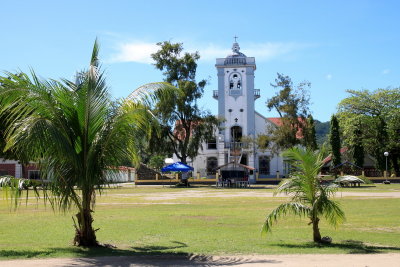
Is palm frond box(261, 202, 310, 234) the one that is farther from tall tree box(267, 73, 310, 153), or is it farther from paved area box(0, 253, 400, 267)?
tall tree box(267, 73, 310, 153)

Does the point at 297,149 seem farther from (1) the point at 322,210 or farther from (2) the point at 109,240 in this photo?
(2) the point at 109,240

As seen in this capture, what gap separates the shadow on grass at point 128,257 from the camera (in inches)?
328

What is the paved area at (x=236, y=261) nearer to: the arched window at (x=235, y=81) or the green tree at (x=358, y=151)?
the arched window at (x=235, y=81)

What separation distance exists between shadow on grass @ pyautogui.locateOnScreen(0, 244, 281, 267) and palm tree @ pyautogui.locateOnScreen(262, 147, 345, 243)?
6.47 ft

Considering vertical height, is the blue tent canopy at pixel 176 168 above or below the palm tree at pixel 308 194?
above

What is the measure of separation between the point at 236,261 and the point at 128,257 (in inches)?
80.6

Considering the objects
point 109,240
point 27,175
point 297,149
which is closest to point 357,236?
point 297,149

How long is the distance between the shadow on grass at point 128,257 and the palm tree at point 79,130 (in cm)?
73

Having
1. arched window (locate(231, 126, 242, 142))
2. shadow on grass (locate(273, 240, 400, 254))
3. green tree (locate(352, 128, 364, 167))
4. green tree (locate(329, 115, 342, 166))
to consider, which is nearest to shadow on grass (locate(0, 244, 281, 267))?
shadow on grass (locate(273, 240, 400, 254))

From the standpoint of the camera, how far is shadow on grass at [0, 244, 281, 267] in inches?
328

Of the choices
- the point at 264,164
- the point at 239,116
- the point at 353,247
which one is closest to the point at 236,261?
the point at 353,247

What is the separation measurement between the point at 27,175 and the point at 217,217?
1846 inches

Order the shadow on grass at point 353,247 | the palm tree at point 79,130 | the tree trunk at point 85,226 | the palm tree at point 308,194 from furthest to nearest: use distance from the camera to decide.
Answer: the palm tree at point 308,194
the tree trunk at point 85,226
the shadow on grass at point 353,247
the palm tree at point 79,130

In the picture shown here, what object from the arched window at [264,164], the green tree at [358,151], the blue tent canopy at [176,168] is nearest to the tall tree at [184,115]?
the blue tent canopy at [176,168]
